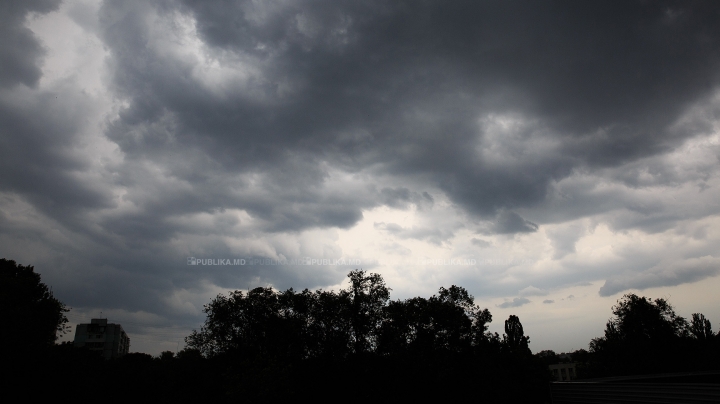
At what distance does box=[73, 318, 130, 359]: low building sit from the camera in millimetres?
156625

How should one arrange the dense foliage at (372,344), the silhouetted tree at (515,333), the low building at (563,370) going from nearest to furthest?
the dense foliage at (372,344), the silhouetted tree at (515,333), the low building at (563,370)

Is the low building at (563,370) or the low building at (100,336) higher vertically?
the low building at (100,336)

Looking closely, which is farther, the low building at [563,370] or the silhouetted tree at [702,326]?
the low building at [563,370]

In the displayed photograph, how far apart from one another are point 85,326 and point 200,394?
5747 inches

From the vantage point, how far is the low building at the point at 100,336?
514 feet

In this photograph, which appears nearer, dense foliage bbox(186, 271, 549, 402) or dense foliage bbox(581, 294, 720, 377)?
dense foliage bbox(186, 271, 549, 402)

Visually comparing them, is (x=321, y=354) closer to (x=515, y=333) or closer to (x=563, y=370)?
(x=515, y=333)

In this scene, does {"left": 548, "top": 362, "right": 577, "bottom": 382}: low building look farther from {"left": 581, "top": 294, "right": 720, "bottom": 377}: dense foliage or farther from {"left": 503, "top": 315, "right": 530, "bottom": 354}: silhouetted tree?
{"left": 581, "top": 294, "right": 720, "bottom": 377}: dense foliage

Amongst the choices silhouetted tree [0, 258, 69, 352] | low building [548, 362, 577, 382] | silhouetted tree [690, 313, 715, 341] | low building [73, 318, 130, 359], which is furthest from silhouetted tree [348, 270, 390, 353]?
low building [73, 318, 130, 359]

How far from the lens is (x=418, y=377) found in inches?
1869

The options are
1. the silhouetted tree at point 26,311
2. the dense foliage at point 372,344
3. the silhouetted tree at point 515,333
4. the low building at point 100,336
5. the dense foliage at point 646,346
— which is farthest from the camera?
the low building at point 100,336

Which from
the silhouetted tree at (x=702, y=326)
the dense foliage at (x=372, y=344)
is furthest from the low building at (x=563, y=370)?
the dense foliage at (x=372, y=344)

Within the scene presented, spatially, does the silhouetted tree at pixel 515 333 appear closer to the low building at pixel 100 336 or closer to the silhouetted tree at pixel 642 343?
the silhouetted tree at pixel 642 343

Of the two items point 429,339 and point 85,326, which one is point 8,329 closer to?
point 429,339
